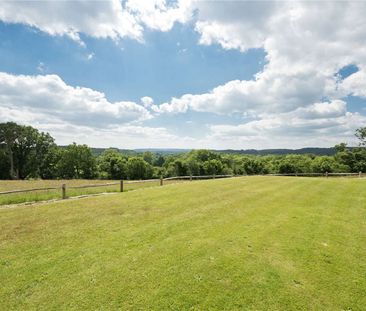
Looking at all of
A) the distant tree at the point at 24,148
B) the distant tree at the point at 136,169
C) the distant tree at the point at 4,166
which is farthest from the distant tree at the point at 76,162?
the distant tree at the point at 136,169

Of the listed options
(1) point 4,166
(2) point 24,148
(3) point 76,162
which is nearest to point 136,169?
(3) point 76,162

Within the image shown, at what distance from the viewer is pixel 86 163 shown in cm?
6425

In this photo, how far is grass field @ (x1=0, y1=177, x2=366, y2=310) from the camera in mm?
5399

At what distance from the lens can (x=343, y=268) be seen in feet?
22.4

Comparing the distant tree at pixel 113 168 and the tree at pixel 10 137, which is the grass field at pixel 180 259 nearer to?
the tree at pixel 10 137

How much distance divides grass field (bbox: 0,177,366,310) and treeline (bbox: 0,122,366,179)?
52275mm

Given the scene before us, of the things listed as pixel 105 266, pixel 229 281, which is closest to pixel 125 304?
pixel 105 266

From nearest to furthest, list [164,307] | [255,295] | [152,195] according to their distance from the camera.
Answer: [164,307] → [255,295] → [152,195]

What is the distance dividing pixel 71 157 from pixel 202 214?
5689cm

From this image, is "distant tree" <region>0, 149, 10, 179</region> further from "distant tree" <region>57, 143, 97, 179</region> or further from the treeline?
"distant tree" <region>57, 143, 97, 179</region>

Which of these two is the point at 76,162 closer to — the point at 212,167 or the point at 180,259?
the point at 212,167

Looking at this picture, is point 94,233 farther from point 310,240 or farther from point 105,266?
point 310,240

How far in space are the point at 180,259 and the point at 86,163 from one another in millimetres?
62211

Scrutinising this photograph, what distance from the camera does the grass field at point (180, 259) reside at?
17.7 ft
